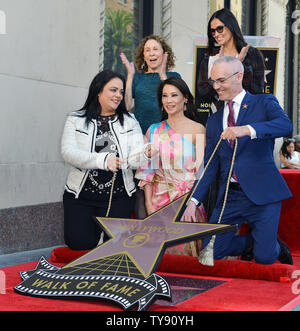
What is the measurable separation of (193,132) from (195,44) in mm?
1463

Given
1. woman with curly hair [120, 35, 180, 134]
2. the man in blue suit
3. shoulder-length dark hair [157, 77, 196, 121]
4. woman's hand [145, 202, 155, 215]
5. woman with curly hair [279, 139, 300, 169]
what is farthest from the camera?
woman with curly hair [279, 139, 300, 169]

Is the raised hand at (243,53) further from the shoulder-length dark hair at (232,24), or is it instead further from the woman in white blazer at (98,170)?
the woman in white blazer at (98,170)

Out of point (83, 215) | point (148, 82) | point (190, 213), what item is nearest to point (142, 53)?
point (148, 82)

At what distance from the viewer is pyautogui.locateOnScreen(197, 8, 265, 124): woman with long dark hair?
460 centimetres

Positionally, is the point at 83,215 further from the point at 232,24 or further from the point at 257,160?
the point at 232,24

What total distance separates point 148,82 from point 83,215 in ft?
4.29

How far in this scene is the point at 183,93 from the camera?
4.55 m

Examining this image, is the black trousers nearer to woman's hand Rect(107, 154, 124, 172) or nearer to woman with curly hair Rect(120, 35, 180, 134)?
woman's hand Rect(107, 154, 124, 172)

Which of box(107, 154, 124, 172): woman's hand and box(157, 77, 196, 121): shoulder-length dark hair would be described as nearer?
box(107, 154, 124, 172): woman's hand

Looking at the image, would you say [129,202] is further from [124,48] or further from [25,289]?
[124,48]

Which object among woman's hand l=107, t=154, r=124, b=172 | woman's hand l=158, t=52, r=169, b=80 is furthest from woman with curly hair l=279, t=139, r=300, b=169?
woman's hand l=107, t=154, r=124, b=172

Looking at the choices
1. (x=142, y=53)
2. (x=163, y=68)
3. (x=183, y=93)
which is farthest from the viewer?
(x=142, y=53)

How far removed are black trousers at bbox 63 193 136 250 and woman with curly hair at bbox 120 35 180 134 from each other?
0.77 m

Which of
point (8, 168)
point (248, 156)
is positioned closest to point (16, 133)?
point (8, 168)
